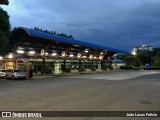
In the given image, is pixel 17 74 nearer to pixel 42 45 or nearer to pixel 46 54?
pixel 42 45

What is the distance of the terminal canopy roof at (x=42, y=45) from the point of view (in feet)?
148

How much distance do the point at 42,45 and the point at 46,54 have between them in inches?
129

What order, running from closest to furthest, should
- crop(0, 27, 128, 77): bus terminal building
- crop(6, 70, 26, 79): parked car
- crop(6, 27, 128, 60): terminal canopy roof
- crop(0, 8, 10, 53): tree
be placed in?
crop(0, 8, 10, 53): tree
crop(6, 70, 26, 79): parked car
crop(0, 27, 128, 77): bus terminal building
crop(6, 27, 128, 60): terminal canopy roof

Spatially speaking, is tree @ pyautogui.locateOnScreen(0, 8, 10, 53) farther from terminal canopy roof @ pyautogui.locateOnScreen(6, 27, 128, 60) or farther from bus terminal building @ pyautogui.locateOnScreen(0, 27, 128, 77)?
terminal canopy roof @ pyautogui.locateOnScreen(6, 27, 128, 60)

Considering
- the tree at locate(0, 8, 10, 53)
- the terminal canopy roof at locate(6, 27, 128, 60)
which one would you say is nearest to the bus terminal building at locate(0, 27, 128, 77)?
the terminal canopy roof at locate(6, 27, 128, 60)

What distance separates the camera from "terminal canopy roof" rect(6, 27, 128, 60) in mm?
45250

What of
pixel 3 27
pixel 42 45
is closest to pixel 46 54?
pixel 42 45

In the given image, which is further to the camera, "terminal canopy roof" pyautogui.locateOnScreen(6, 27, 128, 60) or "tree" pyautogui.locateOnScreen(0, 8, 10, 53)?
"terminal canopy roof" pyautogui.locateOnScreen(6, 27, 128, 60)

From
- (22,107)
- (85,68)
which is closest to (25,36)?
(85,68)

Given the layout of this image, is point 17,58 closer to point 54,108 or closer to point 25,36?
point 25,36

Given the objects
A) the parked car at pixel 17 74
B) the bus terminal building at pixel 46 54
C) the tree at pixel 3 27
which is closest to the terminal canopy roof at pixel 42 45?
the bus terminal building at pixel 46 54

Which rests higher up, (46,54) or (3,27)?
(3,27)

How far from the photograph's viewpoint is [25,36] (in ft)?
152

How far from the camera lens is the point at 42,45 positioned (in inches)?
2090
